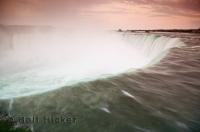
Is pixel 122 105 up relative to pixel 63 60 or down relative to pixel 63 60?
up

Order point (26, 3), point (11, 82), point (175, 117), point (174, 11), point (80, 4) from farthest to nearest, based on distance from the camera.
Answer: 1. point (174, 11)
2. point (80, 4)
3. point (26, 3)
4. point (11, 82)
5. point (175, 117)

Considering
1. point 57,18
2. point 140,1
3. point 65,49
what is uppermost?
point 140,1

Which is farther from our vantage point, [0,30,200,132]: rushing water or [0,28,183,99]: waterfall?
[0,28,183,99]: waterfall

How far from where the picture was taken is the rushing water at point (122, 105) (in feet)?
5.34

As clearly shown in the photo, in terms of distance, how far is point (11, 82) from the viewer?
3174 mm

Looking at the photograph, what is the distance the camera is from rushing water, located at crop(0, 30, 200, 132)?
1.63 m

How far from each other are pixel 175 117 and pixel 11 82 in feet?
6.62

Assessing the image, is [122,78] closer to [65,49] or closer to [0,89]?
[0,89]

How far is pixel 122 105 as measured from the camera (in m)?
1.86

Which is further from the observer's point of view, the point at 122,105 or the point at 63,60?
the point at 63,60

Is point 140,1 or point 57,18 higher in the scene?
point 140,1

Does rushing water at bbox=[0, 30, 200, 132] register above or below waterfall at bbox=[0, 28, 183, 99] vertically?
above

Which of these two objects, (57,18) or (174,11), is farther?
(174,11)

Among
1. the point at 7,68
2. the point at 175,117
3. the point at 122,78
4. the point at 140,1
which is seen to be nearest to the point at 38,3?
the point at 7,68
